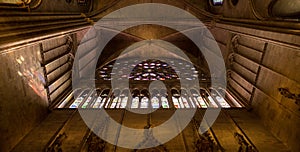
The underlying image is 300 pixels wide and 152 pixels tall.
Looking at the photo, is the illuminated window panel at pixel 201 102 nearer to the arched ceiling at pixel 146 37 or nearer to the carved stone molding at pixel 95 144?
the arched ceiling at pixel 146 37

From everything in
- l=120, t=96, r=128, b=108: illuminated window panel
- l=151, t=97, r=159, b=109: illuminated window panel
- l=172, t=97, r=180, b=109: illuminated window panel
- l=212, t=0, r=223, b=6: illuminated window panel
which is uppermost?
l=212, t=0, r=223, b=6: illuminated window panel

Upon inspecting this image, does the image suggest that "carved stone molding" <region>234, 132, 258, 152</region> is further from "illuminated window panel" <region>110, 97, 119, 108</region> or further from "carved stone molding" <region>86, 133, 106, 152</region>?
"illuminated window panel" <region>110, 97, 119, 108</region>

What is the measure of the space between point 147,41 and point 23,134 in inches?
396

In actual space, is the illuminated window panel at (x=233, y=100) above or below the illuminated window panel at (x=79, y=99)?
above

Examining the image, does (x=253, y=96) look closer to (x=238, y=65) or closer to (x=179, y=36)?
(x=238, y=65)

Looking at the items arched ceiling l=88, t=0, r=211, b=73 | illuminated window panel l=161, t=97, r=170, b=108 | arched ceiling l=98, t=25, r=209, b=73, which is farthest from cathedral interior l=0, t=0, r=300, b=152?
arched ceiling l=98, t=25, r=209, b=73

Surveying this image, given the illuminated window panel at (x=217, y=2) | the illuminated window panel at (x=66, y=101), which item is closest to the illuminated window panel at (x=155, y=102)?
the illuminated window panel at (x=66, y=101)

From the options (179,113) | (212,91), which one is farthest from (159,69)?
(179,113)

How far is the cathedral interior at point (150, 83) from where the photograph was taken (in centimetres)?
611

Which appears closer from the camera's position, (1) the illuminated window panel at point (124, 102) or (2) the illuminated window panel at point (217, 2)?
(1) the illuminated window panel at point (124, 102)

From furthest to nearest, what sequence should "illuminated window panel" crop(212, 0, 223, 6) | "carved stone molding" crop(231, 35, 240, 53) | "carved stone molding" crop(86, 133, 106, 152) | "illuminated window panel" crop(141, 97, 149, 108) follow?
"illuminated window panel" crop(212, 0, 223, 6) < "carved stone molding" crop(231, 35, 240, 53) < "illuminated window panel" crop(141, 97, 149, 108) < "carved stone molding" crop(86, 133, 106, 152)

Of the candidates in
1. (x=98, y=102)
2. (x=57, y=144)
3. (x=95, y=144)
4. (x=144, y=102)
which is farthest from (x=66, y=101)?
(x=95, y=144)

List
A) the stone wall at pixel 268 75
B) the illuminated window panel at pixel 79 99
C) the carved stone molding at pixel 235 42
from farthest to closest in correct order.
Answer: the carved stone molding at pixel 235 42 < the illuminated window panel at pixel 79 99 < the stone wall at pixel 268 75

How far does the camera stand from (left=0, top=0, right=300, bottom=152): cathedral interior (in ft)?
20.1
